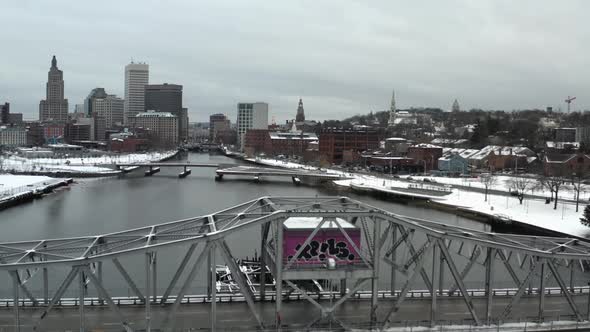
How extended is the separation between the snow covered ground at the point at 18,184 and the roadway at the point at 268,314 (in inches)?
2013

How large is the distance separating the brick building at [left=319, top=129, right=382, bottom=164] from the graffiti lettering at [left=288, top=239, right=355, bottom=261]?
106m

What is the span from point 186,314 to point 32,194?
184ft

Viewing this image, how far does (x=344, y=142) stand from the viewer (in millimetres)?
125312

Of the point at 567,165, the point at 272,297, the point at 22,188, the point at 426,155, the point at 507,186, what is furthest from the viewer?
the point at 426,155

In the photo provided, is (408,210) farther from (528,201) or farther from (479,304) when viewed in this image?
(479,304)

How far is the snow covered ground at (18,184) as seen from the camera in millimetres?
66906

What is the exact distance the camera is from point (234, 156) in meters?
178

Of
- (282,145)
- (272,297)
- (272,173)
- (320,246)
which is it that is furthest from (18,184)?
(282,145)

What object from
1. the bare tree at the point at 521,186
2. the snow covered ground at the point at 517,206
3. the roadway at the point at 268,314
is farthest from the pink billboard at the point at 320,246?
the bare tree at the point at 521,186

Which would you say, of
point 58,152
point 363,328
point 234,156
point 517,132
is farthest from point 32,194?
point 234,156

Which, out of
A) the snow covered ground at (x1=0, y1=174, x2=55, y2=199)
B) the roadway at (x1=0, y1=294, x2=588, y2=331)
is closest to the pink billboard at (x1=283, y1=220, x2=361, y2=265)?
the roadway at (x1=0, y1=294, x2=588, y2=331)

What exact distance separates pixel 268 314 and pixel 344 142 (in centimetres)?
10823

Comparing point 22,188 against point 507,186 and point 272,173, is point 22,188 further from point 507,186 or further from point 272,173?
point 507,186

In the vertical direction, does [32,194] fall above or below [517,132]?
below
